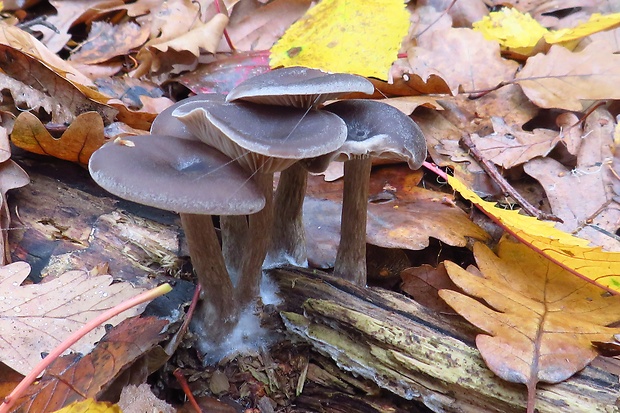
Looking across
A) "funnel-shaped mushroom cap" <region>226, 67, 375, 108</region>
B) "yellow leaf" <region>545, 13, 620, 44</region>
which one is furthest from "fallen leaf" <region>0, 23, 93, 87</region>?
"yellow leaf" <region>545, 13, 620, 44</region>

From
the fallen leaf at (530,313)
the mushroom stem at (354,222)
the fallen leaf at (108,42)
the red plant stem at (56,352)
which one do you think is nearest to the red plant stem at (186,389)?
the red plant stem at (56,352)

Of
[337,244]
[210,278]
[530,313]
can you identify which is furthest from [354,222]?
[530,313]

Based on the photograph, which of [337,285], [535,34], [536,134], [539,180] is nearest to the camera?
[337,285]

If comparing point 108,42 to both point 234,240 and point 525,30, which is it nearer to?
point 234,240

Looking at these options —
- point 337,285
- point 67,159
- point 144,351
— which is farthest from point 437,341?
point 67,159

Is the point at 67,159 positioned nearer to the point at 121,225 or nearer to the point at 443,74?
the point at 121,225

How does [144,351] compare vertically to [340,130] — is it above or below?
below
